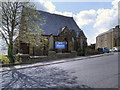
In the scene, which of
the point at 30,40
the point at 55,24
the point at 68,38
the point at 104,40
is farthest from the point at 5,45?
the point at 104,40

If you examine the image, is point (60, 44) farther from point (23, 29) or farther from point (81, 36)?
point (81, 36)

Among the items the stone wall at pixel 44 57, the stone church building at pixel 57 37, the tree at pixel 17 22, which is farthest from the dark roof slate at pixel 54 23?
the tree at pixel 17 22

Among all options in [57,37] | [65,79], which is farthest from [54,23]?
[65,79]

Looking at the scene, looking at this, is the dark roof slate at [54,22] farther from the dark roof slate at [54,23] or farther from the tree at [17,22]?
the tree at [17,22]

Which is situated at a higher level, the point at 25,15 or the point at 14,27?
the point at 25,15

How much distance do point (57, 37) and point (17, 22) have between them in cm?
1220

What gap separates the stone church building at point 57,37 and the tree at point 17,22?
7.38 metres

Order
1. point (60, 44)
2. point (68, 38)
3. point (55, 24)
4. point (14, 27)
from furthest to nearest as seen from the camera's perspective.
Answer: point (55, 24) < point (68, 38) < point (60, 44) < point (14, 27)

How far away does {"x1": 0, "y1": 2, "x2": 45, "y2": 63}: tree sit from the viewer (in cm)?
1037

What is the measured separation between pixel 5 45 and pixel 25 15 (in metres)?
4.67

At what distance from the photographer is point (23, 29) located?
11352 millimetres

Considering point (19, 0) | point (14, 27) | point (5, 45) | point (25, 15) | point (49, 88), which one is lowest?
point (49, 88)

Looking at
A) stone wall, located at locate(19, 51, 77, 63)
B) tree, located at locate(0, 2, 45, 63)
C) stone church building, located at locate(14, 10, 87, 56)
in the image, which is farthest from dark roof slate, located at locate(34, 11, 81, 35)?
tree, located at locate(0, 2, 45, 63)

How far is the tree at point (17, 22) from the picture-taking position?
1037 centimetres
